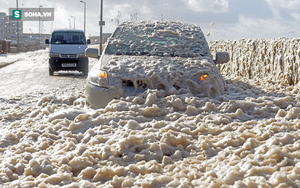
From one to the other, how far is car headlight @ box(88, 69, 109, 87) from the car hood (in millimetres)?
79

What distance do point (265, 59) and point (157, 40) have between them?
7.16 m

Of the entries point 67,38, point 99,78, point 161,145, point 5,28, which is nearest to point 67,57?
point 67,38

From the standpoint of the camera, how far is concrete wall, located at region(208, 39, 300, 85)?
37.2 feet

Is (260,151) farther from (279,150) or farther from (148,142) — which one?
(148,142)

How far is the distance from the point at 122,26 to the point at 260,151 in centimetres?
442

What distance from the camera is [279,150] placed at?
3.65 metres

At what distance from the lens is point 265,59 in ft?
42.6

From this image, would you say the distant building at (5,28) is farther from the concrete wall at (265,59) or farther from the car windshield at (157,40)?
the car windshield at (157,40)

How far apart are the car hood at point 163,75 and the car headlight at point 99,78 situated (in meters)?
0.08

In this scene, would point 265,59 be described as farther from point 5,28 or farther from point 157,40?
point 5,28

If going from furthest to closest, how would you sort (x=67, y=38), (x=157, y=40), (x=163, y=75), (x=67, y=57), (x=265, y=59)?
(x=67, y=38), (x=67, y=57), (x=265, y=59), (x=157, y=40), (x=163, y=75)

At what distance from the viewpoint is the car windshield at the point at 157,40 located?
6.71 m

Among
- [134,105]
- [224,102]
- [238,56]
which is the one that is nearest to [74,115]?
[134,105]

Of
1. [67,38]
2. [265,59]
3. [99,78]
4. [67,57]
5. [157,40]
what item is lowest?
[99,78]
